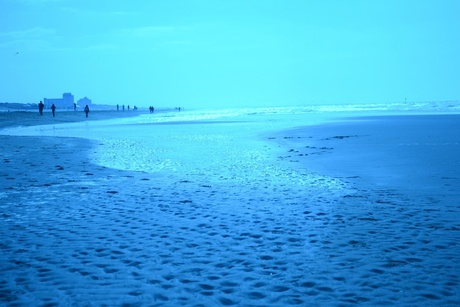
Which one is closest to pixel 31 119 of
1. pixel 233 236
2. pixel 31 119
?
pixel 31 119

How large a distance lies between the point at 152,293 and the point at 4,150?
22004 millimetres

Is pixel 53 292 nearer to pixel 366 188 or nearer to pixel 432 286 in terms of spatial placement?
pixel 432 286

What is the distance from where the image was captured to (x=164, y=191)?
12.1 metres

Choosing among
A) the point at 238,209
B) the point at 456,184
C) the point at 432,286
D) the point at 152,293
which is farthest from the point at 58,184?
the point at 456,184

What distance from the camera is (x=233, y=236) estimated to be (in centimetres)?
782

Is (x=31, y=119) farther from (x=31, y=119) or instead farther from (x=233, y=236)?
(x=233, y=236)

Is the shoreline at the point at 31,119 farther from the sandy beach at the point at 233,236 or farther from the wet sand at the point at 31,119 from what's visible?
the sandy beach at the point at 233,236

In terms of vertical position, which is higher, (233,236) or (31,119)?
(31,119)

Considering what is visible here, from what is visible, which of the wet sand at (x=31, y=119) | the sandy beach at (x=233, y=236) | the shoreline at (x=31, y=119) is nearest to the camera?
the sandy beach at (x=233, y=236)

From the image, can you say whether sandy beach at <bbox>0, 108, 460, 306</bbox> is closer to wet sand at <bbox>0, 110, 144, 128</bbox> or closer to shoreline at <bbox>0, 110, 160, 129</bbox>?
shoreline at <bbox>0, 110, 160, 129</bbox>

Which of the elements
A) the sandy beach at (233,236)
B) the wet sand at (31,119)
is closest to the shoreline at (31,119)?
the wet sand at (31,119)

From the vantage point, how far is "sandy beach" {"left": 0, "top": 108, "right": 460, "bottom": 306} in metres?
5.44

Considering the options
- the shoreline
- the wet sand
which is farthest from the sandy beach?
the wet sand

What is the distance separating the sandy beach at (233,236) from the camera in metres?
5.44
